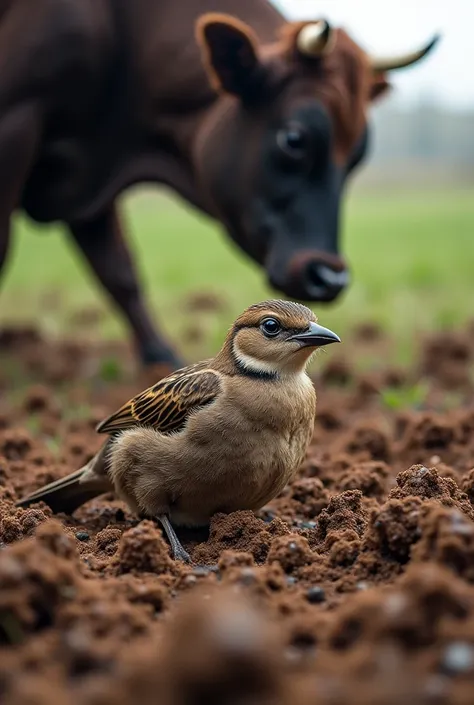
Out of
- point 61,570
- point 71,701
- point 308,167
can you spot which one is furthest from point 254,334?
point 308,167

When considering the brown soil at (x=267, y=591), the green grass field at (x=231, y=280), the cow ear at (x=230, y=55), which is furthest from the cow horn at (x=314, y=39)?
the green grass field at (x=231, y=280)

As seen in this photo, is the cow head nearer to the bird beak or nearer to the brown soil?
the brown soil

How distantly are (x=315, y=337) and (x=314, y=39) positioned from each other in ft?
10.2

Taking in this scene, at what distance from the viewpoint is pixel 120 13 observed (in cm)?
680

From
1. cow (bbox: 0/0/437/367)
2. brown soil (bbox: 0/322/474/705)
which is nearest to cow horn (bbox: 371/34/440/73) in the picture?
cow (bbox: 0/0/437/367)

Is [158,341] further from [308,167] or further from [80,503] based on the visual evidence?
[80,503]

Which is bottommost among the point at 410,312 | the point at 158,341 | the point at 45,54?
the point at 410,312

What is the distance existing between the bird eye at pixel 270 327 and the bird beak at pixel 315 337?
7 cm

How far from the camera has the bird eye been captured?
3.62 metres

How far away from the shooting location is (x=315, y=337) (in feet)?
11.6

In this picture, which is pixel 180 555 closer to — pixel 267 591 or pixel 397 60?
pixel 267 591

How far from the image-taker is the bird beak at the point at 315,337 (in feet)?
11.6

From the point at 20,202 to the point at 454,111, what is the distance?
3183 inches

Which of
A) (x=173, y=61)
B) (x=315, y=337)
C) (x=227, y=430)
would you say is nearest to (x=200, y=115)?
(x=173, y=61)
